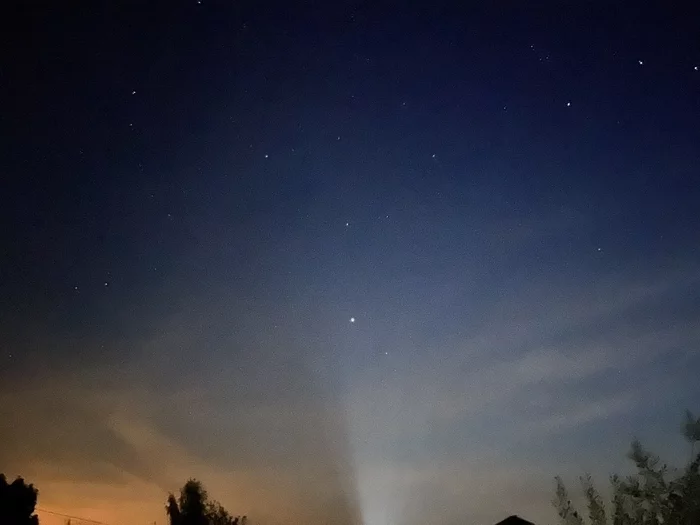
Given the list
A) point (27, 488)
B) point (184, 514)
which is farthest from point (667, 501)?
point (184, 514)

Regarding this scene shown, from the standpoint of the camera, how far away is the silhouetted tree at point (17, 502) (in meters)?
22.9

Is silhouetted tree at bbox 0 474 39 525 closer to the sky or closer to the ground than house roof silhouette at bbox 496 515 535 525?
closer to the sky

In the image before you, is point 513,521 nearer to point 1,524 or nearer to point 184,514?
point 1,524

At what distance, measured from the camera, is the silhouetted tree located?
22.9 metres

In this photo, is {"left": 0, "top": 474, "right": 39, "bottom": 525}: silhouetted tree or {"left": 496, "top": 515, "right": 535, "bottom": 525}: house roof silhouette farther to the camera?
{"left": 0, "top": 474, "right": 39, "bottom": 525}: silhouetted tree

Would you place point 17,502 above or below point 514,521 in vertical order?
above

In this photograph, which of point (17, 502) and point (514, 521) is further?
point (17, 502)

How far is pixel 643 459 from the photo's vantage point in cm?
1499

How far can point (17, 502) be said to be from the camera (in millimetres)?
23156

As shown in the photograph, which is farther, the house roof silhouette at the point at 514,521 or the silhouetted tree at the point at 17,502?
the silhouetted tree at the point at 17,502

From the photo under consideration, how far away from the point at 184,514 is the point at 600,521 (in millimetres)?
25672

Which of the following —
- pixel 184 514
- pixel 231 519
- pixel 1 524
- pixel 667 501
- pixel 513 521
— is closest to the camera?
pixel 667 501

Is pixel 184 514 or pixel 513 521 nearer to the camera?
pixel 513 521

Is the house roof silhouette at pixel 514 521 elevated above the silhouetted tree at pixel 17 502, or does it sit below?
below
